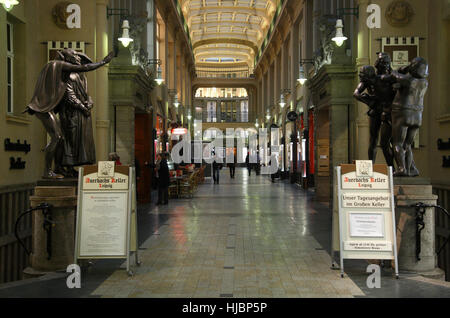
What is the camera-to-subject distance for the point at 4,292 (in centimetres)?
506

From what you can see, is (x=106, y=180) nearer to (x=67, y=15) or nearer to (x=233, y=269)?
(x=233, y=269)

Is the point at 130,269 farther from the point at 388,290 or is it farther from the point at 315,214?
the point at 315,214

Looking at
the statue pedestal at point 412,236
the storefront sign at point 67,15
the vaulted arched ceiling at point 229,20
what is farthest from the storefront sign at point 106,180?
the vaulted arched ceiling at point 229,20

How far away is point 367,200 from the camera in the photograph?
5645 millimetres

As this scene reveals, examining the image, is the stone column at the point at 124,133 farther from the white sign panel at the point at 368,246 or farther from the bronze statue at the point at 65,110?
the white sign panel at the point at 368,246

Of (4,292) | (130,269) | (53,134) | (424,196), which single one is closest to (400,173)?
(424,196)

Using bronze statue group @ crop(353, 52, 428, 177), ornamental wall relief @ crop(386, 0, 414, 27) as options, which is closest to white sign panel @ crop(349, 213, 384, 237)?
bronze statue group @ crop(353, 52, 428, 177)

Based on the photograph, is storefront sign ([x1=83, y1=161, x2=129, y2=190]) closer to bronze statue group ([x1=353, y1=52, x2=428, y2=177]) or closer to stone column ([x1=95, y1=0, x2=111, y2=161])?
bronze statue group ([x1=353, y1=52, x2=428, y2=177])

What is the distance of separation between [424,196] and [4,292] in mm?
5027

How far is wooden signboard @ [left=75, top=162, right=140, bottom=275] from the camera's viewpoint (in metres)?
5.67

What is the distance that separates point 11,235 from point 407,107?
7.16 meters

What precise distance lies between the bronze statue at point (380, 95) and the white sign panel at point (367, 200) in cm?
143

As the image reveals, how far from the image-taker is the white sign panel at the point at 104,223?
18.6ft

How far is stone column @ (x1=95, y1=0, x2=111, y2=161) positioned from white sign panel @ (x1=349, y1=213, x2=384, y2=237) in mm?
8276
